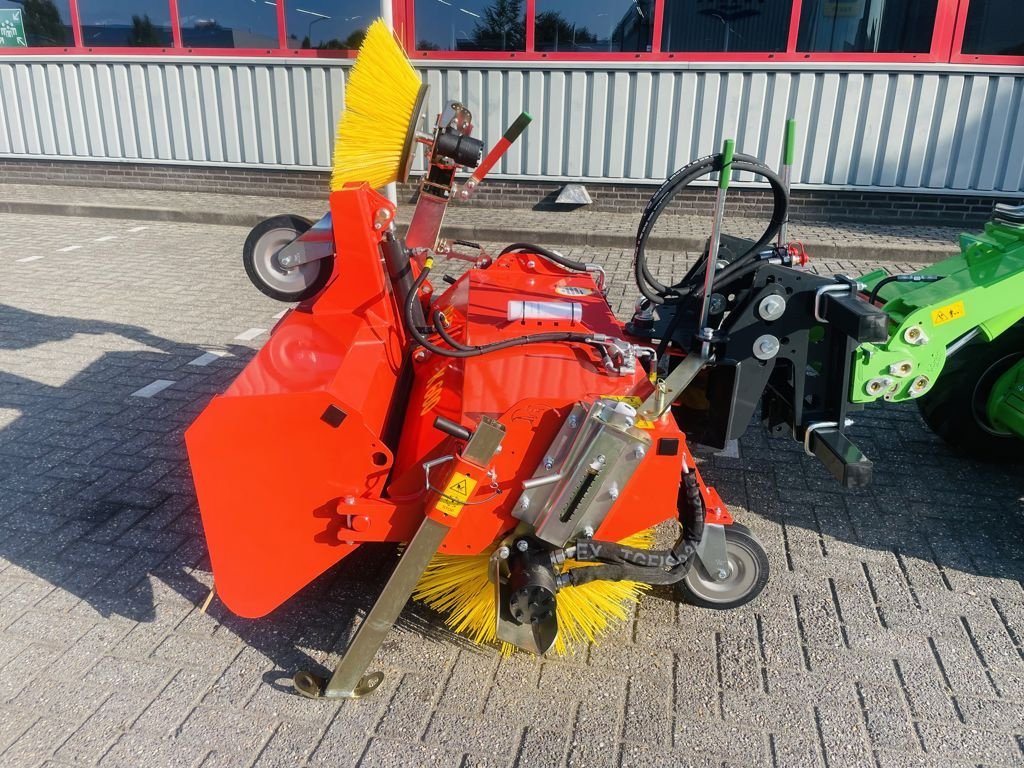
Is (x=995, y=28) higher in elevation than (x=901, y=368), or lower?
higher

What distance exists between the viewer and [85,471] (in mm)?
3701

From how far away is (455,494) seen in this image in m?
2.29

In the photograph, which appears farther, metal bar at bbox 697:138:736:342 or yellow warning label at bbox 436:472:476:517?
metal bar at bbox 697:138:736:342

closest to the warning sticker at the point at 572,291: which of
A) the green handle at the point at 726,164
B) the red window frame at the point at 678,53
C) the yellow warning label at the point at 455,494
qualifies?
the green handle at the point at 726,164

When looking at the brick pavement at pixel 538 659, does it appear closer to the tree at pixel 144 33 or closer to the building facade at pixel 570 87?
the building facade at pixel 570 87

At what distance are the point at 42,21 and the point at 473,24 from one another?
5540 mm

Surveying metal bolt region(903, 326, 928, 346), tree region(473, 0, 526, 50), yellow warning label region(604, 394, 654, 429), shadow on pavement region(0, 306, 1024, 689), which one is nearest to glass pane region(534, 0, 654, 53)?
tree region(473, 0, 526, 50)

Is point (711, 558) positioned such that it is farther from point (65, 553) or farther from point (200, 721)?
point (65, 553)

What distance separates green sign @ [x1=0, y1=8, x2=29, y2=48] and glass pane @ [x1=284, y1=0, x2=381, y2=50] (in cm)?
359

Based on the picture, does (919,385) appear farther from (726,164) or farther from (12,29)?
(12,29)

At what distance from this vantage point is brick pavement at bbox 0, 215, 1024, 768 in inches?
91.4

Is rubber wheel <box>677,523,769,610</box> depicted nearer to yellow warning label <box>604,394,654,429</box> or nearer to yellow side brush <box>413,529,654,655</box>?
yellow side brush <box>413,529,654,655</box>

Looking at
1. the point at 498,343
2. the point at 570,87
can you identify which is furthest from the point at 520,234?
the point at 498,343

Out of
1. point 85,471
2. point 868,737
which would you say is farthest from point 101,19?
point 868,737
